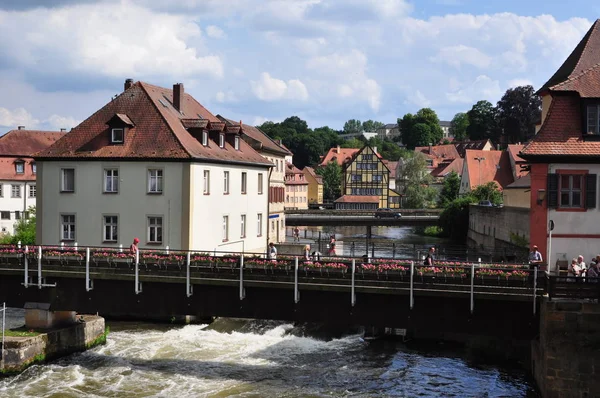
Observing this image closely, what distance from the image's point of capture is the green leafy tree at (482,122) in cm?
17238

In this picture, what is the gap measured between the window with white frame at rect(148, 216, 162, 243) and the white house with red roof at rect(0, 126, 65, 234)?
115 feet

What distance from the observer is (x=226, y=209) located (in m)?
45.0

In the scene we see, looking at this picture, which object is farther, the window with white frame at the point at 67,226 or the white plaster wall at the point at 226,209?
the window with white frame at the point at 67,226

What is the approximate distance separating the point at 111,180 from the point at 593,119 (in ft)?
79.8

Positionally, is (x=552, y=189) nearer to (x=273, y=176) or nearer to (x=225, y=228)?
(x=225, y=228)

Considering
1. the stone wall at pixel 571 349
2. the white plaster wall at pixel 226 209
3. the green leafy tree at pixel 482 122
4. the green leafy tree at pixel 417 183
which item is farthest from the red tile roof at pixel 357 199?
the stone wall at pixel 571 349

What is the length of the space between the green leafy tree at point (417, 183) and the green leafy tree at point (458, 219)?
114 feet

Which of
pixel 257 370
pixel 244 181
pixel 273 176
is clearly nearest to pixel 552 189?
pixel 257 370

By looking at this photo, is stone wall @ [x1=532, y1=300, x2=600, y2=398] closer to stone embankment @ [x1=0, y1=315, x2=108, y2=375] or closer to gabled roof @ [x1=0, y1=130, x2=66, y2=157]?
stone embankment @ [x1=0, y1=315, x2=108, y2=375]

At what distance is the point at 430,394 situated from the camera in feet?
88.0

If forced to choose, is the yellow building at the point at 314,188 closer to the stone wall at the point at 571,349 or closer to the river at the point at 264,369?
the river at the point at 264,369

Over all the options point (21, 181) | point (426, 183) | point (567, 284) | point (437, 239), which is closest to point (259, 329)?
point (567, 284)

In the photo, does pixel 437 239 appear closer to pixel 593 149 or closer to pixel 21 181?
pixel 21 181

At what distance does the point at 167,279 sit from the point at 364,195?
115008mm
